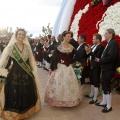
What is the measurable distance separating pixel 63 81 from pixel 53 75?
28 centimetres

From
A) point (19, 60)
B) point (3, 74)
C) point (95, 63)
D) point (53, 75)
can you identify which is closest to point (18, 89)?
point (3, 74)

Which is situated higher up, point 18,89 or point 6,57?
point 6,57

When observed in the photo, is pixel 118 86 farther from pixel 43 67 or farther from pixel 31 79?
pixel 43 67

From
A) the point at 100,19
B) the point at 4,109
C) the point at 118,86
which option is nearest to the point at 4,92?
the point at 4,109

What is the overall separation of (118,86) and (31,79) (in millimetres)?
2836

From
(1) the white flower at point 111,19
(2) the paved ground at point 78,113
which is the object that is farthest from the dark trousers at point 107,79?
(1) the white flower at point 111,19

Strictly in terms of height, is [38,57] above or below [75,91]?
above

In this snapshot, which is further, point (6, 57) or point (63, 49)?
point (63, 49)

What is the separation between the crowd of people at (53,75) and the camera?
13.8 feet

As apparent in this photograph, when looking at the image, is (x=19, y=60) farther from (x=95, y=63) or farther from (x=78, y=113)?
(x=95, y=63)

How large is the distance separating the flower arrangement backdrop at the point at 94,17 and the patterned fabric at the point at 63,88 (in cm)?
229

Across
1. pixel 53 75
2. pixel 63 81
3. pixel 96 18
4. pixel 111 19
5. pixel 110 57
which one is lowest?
pixel 63 81

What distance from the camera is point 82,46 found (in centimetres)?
575

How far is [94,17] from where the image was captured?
29.1 feet
